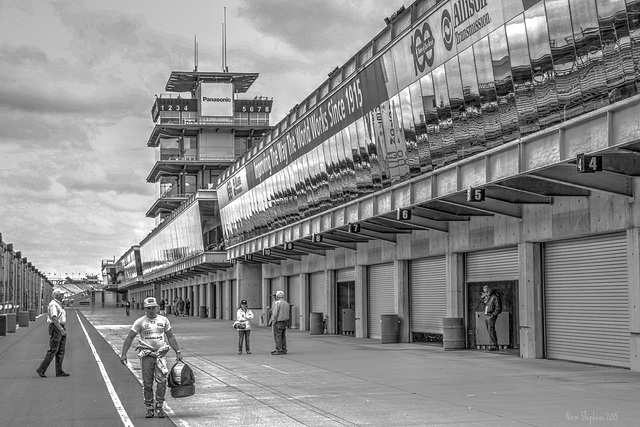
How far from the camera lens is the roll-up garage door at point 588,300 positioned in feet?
63.2

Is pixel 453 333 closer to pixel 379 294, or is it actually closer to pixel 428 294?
pixel 428 294

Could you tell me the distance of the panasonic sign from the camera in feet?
325

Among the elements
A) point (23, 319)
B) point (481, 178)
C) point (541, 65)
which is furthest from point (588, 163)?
point (23, 319)

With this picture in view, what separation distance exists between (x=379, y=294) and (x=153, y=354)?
20595mm

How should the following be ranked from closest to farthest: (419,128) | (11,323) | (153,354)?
(153,354) → (419,128) → (11,323)

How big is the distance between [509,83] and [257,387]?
8.83 m

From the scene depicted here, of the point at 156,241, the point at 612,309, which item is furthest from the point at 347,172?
the point at 156,241

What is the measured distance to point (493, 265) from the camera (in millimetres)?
25031

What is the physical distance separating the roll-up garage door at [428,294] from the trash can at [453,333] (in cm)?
217

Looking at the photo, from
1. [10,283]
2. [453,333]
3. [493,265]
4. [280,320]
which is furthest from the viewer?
[10,283]

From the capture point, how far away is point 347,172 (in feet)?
111

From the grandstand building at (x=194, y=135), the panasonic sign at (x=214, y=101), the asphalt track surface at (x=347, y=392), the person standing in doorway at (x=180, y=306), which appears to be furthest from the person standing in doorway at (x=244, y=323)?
the panasonic sign at (x=214, y=101)

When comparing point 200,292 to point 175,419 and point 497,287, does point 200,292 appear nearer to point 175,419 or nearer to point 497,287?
point 497,287

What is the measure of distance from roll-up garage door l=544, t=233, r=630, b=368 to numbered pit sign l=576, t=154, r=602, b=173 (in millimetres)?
3411
